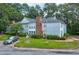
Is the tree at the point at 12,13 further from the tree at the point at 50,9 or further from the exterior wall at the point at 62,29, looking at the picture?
the exterior wall at the point at 62,29

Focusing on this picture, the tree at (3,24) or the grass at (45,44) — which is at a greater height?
the tree at (3,24)

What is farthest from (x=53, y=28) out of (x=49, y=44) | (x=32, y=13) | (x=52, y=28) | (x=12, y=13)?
(x=12, y=13)

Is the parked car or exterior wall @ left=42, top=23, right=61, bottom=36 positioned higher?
exterior wall @ left=42, top=23, right=61, bottom=36

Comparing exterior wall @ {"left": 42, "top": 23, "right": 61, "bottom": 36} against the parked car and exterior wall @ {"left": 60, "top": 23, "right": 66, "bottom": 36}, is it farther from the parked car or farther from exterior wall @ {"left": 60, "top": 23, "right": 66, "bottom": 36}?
the parked car

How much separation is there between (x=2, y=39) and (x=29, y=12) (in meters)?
0.67

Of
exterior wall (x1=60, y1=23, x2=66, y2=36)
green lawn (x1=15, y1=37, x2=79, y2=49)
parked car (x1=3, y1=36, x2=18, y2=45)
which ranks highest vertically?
exterior wall (x1=60, y1=23, x2=66, y2=36)

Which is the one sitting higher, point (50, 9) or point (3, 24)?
point (50, 9)

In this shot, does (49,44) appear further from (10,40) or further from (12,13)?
(12,13)

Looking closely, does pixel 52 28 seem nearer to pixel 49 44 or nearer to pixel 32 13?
pixel 49 44

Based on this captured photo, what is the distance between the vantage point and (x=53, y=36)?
4958 inches

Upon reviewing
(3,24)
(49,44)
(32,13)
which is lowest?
(49,44)

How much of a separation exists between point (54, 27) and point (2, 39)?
94cm

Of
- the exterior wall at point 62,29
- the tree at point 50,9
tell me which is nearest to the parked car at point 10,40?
the tree at point 50,9

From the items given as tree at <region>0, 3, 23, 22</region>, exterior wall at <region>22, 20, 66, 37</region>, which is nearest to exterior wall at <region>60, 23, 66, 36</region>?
exterior wall at <region>22, 20, 66, 37</region>
